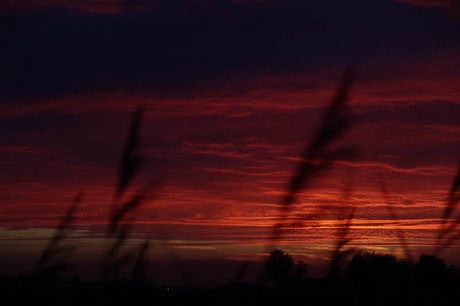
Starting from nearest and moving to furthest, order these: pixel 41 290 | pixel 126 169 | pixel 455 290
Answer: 1. pixel 41 290
2. pixel 126 169
3. pixel 455 290

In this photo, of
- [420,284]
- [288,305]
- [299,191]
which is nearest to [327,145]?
[299,191]

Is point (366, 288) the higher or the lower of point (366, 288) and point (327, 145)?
the lower

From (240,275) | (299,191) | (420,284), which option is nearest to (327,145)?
(299,191)

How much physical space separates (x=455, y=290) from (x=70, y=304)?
4191 millimetres

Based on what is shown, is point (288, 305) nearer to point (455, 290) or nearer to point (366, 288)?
point (366, 288)

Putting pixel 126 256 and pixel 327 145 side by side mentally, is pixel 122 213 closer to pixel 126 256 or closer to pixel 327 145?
pixel 126 256

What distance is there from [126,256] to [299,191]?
2100 millimetres

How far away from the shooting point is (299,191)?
5.11 m

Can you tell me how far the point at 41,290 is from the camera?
5309mm

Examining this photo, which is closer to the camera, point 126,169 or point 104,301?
point 104,301

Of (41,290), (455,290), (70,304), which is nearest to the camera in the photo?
(70,304)

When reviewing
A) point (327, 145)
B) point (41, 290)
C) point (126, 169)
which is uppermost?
point (327, 145)

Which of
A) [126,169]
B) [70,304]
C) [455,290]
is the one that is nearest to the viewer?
[70,304]

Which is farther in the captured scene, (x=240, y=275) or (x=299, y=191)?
(x=240, y=275)
